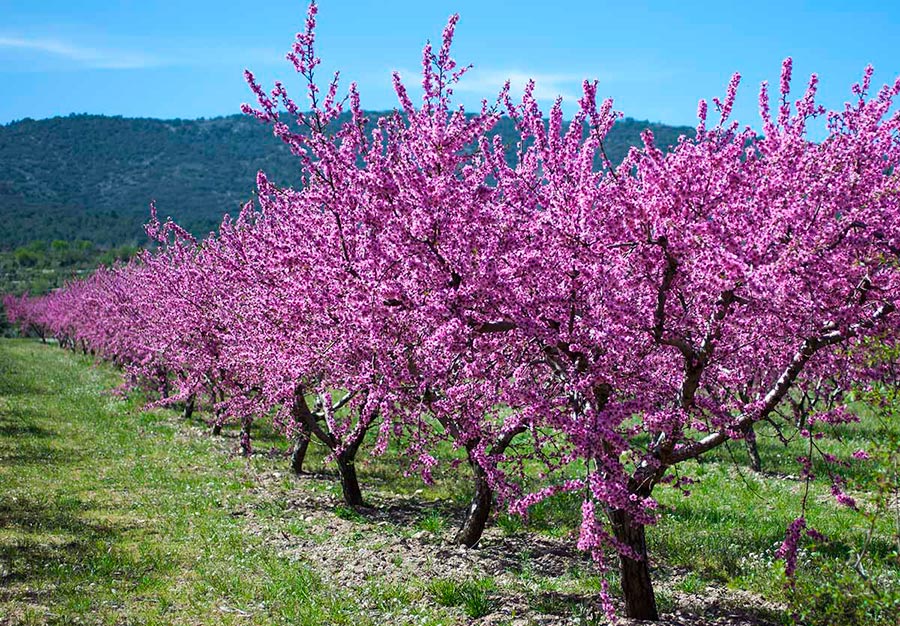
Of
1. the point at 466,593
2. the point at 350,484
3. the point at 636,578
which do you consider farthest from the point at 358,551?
the point at 636,578

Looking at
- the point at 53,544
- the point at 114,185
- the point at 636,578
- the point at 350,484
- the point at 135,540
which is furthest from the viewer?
the point at 114,185

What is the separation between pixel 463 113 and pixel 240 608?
→ 18.7 ft

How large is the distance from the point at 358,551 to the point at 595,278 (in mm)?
5182

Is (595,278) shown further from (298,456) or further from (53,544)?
(298,456)

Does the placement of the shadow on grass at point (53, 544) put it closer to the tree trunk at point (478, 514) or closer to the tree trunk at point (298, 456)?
the tree trunk at point (478, 514)

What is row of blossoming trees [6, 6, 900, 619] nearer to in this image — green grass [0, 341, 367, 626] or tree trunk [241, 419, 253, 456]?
green grass [0, 341, 367, 626]

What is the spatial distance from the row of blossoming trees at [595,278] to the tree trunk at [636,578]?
0.02m

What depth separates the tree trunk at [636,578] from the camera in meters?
6.87

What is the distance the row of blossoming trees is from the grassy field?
1.15 metres

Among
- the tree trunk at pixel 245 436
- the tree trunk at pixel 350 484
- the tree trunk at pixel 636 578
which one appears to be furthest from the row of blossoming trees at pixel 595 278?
the tree trunk at pixel 245 436

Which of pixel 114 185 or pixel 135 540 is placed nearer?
pixel 135 540

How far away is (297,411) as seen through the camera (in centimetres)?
1247

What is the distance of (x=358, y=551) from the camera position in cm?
946

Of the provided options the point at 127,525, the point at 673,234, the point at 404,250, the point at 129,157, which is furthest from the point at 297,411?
Result: the point at 129,157
